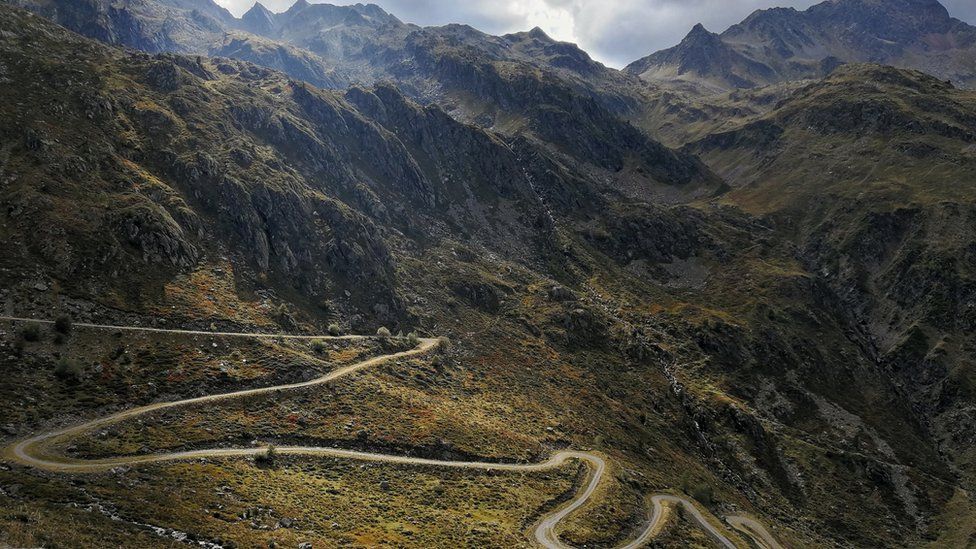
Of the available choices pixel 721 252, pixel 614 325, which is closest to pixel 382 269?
pixel 614 325

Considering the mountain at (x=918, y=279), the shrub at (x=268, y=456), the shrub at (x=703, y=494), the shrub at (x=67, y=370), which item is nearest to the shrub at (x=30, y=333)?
the shrub at (x=67, y=370)

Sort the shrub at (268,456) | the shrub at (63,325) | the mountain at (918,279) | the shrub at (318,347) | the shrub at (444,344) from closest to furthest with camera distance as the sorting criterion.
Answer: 1. the shrub at (268,456)
2. the shrub at (63,325)
3. the shrub at (318,347)
4. the shrub at (444,344)
5. the mountain at (918,279)

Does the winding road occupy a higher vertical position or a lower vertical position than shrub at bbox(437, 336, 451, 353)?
lower

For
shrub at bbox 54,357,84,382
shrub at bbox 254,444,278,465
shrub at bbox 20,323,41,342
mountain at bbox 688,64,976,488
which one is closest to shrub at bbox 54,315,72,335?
shrub at bbox 20,323,41,342

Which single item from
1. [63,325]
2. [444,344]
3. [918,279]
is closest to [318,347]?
[444,344]

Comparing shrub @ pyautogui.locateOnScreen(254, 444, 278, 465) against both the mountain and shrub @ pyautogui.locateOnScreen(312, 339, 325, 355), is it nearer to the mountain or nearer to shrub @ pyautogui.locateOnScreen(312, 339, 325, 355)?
shrub @ pyautogui.locateOnScreen(312, 339, 325, 355)

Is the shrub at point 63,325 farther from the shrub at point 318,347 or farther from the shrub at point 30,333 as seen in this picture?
the shrub at point 318,347
